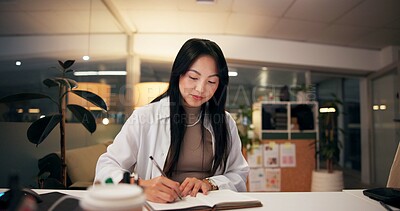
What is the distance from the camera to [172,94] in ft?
4.58

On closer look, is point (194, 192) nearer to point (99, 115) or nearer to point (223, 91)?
point (223, 91)

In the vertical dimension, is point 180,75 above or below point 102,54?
below

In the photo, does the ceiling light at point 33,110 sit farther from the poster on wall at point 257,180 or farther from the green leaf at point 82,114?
the poster on wall at point 257,180

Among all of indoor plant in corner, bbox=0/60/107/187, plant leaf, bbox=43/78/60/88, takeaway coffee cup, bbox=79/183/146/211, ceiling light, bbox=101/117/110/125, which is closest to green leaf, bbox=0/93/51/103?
indoor plant in corner, bbox=0/60/107/187

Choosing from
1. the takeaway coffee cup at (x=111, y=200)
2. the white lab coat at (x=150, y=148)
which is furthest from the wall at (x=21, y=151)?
the takeaway coffee cup at (x=111, y=200)

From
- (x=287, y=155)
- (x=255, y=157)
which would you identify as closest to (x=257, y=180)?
(x=255, y=157)

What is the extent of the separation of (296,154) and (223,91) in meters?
2.93

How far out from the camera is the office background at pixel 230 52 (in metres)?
1.82

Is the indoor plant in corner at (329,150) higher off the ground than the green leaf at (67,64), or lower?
lower

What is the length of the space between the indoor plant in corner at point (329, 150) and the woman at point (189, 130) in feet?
9.31

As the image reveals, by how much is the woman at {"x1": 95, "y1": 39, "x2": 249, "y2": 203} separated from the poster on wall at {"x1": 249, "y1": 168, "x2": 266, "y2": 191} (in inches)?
103

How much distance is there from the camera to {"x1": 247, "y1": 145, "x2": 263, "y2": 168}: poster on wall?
12.7ft

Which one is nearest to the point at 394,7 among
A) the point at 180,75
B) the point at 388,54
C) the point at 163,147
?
the point at 388,54

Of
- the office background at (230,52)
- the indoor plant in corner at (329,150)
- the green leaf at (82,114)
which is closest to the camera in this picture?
the office background at (230,52)
